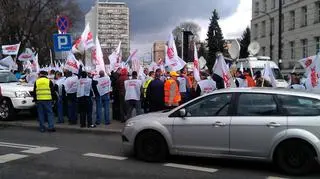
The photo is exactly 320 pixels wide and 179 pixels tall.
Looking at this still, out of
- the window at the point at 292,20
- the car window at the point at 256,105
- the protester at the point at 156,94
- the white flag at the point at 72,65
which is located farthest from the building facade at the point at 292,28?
the car window at the point at 256,105

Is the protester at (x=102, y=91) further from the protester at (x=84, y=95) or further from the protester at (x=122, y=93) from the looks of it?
the protester at (x=122, y=93)

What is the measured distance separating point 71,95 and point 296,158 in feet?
26.7

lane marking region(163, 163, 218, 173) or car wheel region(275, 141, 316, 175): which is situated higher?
car wheel region(275, 141, 316, 175)

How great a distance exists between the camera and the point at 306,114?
28.3 feet

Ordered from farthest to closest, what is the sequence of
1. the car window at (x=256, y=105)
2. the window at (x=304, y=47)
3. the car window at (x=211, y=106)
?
the window at (x=304, y=47) < the car window at (x=211, y=106) < the car window at (x=256, y=105)

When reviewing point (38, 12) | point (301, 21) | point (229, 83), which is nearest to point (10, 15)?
point (38, 12)

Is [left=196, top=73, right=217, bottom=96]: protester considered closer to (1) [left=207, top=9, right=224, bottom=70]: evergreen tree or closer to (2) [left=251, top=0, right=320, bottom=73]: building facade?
(2) [left=251, top=0, right=320, bottom=73]: building facade

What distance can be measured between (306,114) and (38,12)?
47096 millimetres

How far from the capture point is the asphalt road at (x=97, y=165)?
28.1 ft

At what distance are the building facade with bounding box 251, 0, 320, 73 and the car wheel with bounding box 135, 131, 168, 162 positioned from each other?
40218 mm

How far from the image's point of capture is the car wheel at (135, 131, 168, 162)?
9711 millimetres

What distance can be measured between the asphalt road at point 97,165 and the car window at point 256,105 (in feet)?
3.39

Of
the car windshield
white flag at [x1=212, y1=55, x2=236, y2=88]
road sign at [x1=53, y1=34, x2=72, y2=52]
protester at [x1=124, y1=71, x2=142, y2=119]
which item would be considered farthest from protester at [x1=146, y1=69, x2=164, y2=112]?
the car windshield

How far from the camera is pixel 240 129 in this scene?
351 inches
